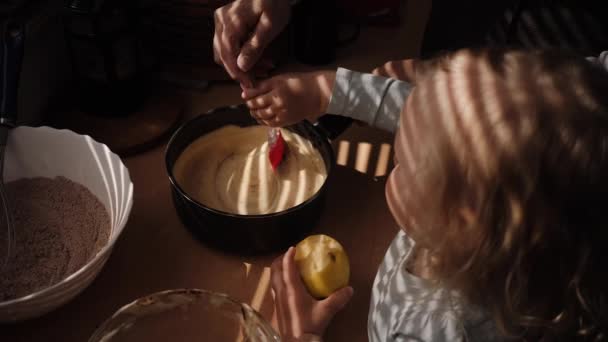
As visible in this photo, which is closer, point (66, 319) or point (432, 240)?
point (432, 240)

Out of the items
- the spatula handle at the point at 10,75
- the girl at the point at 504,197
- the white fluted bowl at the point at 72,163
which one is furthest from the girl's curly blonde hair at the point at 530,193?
the spatula handle at the point at 10,75

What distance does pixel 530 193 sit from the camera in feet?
1.52

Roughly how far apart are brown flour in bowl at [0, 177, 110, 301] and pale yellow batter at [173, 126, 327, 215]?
13 centimetres

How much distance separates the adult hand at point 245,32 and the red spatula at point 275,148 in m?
0.09

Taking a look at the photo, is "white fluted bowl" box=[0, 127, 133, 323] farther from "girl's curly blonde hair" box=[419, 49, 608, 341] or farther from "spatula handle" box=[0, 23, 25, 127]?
"girl's curly blonde hair" box=[419, 49, 608, 341]

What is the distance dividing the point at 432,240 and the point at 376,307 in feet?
0.52

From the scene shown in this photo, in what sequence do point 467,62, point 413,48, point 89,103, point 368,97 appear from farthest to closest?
point 413,48 → point 89,103 → point 368,97 → point 467,62

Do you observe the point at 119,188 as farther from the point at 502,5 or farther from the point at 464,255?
the point at 502,5

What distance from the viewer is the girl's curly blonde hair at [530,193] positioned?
1.47 feet

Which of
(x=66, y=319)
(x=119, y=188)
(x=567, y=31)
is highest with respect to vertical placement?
(x=567, y=31)

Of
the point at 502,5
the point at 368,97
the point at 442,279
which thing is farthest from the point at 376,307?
the point at 502,5

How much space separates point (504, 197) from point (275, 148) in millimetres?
433

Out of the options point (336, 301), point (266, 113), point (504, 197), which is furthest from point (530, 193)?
point (266, 113)

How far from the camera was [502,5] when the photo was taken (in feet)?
2.99
